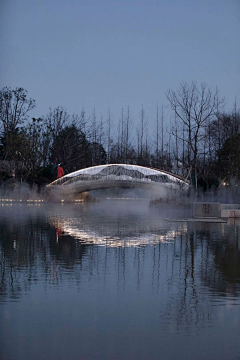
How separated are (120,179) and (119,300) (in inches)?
1105

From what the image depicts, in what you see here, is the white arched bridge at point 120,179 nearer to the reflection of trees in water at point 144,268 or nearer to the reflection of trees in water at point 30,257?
the reflection of trees in water at point 30,257

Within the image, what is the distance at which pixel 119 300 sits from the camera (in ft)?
21.5

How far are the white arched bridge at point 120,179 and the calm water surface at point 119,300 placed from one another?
68.4 feet

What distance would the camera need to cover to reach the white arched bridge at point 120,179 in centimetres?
3344

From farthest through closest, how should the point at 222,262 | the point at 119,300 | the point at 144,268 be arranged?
the point at 222,262 < the point at 144,268 < the point at 119,300

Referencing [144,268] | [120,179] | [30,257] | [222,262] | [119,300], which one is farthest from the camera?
[120,179]

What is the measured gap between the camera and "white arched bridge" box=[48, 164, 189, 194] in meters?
33.4

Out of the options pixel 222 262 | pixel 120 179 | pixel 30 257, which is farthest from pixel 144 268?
pixel 120 179

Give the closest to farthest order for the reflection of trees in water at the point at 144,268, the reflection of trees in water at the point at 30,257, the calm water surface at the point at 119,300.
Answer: the calm water surface at the point at 119,300 < the reflection of trees in water at the point at 144,268 < the reflection of trees in water at the point at 30,257

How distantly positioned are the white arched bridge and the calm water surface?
68.4 ft

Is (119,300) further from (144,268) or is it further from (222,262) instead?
(222,262)

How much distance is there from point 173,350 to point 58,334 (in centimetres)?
121

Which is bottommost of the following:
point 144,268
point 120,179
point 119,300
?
point 119,300

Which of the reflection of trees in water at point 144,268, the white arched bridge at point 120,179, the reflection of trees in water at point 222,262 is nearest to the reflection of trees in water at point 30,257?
the reflection of trees in water at point 144,268
